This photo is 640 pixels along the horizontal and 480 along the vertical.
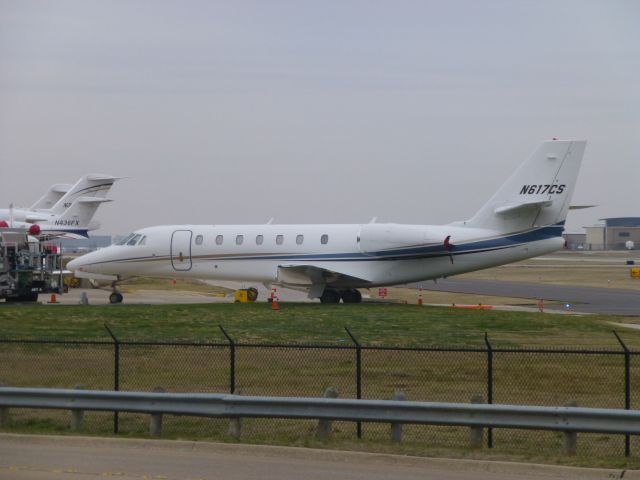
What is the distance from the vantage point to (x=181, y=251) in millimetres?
38844

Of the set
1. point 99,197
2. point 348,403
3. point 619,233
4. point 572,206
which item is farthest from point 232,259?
point 619,233

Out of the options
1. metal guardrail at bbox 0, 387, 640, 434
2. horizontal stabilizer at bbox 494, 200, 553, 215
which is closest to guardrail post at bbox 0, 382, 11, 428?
metal guardrail at bbox 0, 387, 640, 434

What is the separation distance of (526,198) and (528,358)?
14.0 metres

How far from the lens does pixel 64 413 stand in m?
16.5

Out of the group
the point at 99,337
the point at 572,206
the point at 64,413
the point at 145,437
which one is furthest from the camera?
the point at 572,206

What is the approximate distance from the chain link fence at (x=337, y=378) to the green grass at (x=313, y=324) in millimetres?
2339

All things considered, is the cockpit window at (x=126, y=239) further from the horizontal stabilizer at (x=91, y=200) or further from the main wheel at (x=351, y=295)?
the horizontal stabilizer at (x=91, y=200)

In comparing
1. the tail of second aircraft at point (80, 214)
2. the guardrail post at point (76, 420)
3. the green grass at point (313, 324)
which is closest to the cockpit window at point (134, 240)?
the green grass at point (313, 324)

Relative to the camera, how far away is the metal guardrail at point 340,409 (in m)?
12.8

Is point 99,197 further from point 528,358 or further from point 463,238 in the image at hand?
point 528,358

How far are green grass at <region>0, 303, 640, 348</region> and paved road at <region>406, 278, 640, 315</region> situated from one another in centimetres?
513

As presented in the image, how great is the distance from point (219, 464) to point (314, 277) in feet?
79.4

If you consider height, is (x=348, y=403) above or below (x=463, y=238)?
below

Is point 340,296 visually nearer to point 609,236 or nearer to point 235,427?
point 235,427
